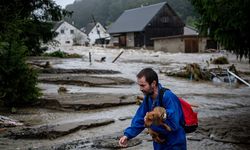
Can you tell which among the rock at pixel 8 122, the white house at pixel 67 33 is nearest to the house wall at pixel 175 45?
the rock at pixel 8 122

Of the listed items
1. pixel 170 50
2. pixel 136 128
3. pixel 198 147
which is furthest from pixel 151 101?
pixel 170 50

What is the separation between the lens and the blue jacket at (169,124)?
158 inches

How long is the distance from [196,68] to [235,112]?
10.8 metres

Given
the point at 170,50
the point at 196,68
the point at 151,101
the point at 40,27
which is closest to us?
the point at 151,101

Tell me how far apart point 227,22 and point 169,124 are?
6.58m

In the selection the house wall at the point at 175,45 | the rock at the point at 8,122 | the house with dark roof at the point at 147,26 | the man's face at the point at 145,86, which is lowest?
the rock at the point at 8,122

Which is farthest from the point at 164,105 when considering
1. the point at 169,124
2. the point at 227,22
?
the point at 227,22

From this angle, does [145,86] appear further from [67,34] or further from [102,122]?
[67,34]

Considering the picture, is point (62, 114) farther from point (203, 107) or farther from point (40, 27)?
point (40, 27)

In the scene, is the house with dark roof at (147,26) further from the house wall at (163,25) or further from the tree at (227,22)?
the tree at (227,22)

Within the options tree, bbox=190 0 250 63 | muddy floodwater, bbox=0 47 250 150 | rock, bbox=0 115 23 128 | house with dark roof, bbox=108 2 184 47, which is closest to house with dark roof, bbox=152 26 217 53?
house with dark roof, bbox=108 2 184 47

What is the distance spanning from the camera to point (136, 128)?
4.32 m

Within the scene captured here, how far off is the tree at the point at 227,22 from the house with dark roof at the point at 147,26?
187 feet

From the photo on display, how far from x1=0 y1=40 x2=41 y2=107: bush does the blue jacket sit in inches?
290
